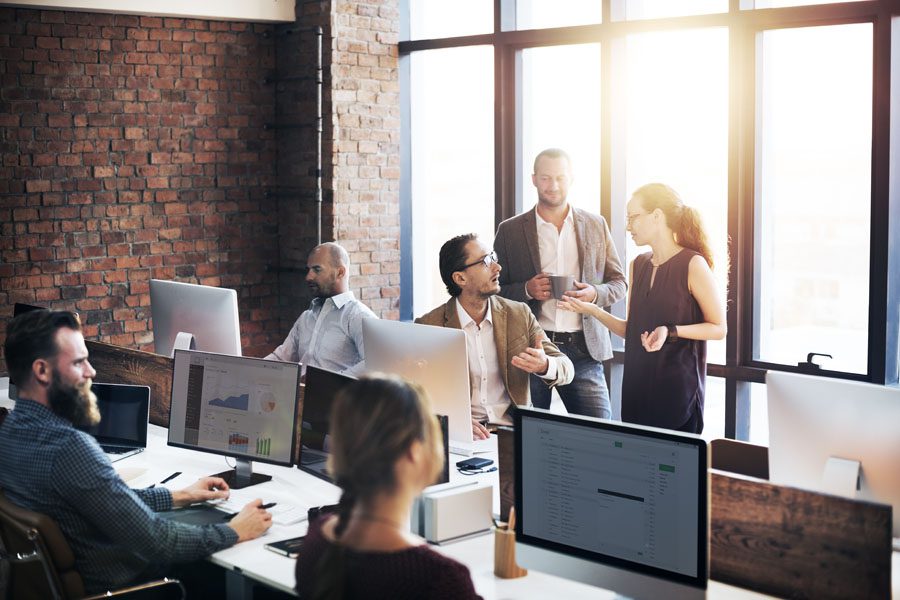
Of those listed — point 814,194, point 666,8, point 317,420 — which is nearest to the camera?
point 317,420

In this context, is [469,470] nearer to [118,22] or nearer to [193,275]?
[193,275]

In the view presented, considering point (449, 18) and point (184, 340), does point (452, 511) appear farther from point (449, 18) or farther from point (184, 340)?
point (449, 18)

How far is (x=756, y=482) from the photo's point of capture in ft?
8.59

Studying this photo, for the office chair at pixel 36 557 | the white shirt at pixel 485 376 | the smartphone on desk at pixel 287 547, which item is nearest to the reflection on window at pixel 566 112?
the white shirt at pixel 485 376

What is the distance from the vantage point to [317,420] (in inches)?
141

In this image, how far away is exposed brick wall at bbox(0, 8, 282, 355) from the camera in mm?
6012

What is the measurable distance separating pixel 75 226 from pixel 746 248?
3715 mm

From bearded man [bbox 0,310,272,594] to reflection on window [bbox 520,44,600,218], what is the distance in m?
3.59

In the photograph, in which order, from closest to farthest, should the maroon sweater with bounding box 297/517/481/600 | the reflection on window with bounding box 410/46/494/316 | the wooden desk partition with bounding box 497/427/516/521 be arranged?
the maroon sweater with bounding box 297/517/481/600 < the wooden desk partition with bounding box 497/427/516/521 < the reflection on window with bounding box 410/46/494/316

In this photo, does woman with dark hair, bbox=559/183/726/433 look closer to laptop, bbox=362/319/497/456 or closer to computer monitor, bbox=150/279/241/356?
laptop, bbox=362/319/497/456

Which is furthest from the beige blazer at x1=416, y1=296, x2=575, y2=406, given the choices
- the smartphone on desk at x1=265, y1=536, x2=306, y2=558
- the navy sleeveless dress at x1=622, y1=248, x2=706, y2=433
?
the smartphone on desk at x1=265, y1=536, x2=306, y2=558

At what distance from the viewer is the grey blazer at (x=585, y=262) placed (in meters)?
5.30

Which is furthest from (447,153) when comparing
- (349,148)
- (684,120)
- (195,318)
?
(195,318)

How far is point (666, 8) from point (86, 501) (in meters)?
4.08
